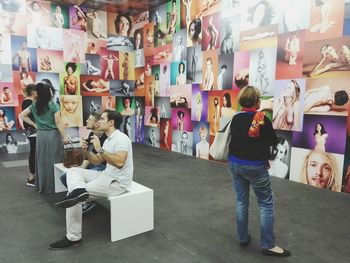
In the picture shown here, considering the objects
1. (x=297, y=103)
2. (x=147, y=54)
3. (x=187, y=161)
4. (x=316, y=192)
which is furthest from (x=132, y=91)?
(x=316, y=192)

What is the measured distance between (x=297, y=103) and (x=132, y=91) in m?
4.84

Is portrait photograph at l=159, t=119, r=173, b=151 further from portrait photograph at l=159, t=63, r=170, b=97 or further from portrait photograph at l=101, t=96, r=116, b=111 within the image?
portrait photograph at l=101, t=96, r=116, b=111

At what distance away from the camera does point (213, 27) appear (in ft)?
18.9

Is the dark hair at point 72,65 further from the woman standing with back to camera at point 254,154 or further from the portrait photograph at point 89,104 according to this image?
the woman standing with back to camera at point 254,154

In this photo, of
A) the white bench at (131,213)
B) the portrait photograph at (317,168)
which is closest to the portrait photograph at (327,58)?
the portrait photograph at (317,168)

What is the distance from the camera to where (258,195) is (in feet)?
7.58

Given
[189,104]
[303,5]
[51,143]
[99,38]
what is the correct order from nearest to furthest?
[51,143] < [303,5] < [189,104] < [99,38]

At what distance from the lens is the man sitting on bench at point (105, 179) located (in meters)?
2.46

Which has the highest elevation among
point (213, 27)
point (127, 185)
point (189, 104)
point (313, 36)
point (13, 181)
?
point (213, 27)

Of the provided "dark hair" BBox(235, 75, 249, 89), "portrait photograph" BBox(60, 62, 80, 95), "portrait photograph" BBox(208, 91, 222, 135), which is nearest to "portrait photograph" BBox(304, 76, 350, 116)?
"dark hair" BBox(235, 75, 249, 89)

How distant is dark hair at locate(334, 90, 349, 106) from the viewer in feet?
13.0

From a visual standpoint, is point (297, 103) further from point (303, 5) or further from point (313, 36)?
point (303, 5)

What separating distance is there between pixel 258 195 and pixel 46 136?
8.95 feet

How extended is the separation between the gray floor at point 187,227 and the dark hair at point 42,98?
3.65ft
